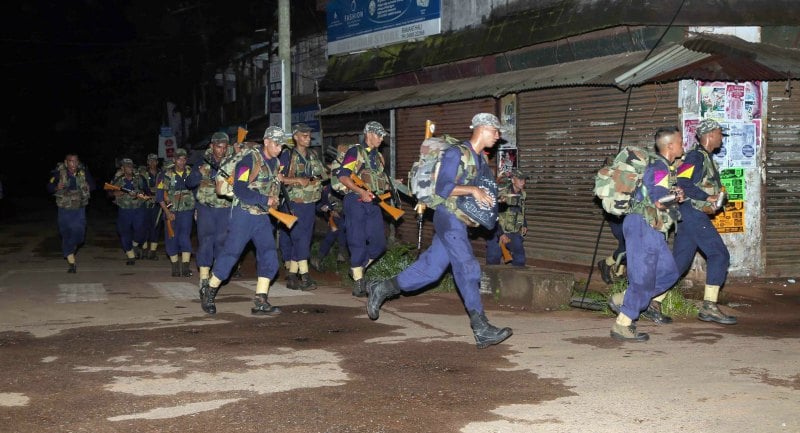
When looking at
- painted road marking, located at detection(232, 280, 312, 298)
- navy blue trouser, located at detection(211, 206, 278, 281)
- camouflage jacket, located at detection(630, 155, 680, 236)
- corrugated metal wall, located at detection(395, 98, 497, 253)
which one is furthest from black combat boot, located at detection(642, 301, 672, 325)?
corrugated metal wall, located at detection(395, 98, 497, 253)

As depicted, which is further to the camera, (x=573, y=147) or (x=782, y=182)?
(x=573, y=147)

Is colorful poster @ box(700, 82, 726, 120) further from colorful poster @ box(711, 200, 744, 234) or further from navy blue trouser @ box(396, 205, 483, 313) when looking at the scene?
navy blue trouser @ box(396, 205, 483, 313)

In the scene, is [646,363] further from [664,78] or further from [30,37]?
[30,37]

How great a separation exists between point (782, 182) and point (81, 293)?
29.1 feet

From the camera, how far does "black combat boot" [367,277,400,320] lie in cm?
861

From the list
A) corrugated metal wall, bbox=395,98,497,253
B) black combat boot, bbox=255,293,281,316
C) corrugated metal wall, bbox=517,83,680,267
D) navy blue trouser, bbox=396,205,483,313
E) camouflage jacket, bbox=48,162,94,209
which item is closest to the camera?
navy blue trouser, bbox=396,205,483,313

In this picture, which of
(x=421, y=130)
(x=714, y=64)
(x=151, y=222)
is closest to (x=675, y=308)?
(x=714, y=64)

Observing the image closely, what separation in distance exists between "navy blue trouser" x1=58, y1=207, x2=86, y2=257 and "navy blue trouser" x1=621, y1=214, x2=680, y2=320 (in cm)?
973

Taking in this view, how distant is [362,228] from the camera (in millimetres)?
11242

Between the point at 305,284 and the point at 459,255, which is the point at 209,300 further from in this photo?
the point at 459,255

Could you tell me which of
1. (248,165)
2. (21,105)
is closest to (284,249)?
(248,165)

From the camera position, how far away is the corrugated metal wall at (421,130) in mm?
16125

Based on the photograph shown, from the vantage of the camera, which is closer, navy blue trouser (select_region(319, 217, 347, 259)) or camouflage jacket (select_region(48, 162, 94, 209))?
navy blue trouser (select_region(319, 217, 347, 259))

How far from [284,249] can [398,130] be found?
5628 mm
